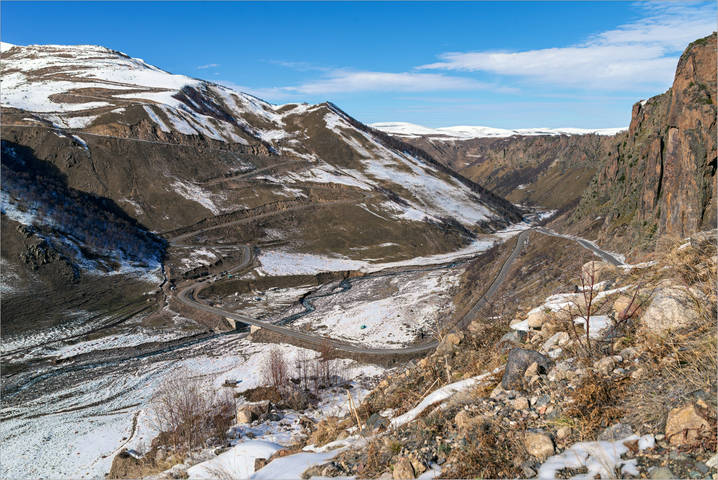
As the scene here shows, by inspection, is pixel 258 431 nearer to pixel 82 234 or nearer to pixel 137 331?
pixel 137 331

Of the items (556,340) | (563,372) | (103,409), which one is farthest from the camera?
(103,409)

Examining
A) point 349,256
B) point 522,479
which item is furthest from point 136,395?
point 349,256

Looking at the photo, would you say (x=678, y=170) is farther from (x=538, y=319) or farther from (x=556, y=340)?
(x=556, y=340)

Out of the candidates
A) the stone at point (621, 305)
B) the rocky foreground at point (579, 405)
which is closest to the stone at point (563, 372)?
the rocky foreground at point (579, 405)

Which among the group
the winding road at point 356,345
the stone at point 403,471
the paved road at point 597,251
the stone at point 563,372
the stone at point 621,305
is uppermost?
the stone at point 621,305

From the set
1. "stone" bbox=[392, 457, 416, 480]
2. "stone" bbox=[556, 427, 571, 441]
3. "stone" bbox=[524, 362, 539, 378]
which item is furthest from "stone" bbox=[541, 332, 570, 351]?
"stone" bbox=[392, 457, 416, 480]

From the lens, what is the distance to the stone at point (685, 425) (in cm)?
434

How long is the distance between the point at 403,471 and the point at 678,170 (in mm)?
54628

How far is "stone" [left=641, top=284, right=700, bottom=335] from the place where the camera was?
6223mm

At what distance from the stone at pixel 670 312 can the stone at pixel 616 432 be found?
2014 mm

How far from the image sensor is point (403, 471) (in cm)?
575

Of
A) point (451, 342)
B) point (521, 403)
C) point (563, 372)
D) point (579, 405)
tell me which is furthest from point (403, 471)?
point (451, 342)

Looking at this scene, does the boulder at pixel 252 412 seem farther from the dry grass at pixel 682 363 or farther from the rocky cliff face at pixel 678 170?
the rocky cliff face at pixel 678 170

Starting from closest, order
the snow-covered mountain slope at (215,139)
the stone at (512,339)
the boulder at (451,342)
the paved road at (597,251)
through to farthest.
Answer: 1. the stone at (512,339)
2. the boulder at (451,342)
3. the paved road at (597,251)
4. the snow-covered mountain slope at (215,139)
